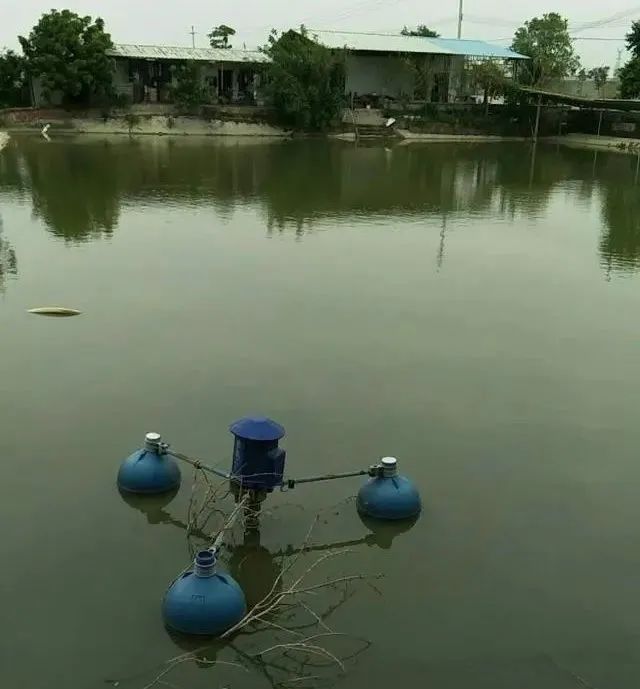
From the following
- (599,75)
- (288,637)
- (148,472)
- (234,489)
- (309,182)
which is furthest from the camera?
(599,75)

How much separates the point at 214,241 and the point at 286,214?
330 cm

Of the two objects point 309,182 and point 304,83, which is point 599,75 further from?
point 309,182

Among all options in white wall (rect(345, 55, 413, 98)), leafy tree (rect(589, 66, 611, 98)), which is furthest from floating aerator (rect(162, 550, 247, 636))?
leafy tree (rect(589, 66, 611, 98))

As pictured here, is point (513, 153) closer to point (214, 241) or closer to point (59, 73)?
point (59, 73)

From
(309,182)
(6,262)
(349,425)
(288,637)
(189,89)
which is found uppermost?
(189,89)

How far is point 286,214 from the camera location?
55.4ft

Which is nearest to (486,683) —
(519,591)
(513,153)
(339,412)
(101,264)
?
(519,591)

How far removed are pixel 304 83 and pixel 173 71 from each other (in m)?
6.40

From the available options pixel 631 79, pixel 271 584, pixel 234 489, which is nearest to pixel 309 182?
pixel 234 489

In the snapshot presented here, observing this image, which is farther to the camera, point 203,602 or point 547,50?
point 547,50

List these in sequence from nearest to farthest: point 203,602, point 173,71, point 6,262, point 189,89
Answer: point 203,602
point 6,262
point 189,89
point 173,71

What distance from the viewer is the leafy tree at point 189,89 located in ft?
117

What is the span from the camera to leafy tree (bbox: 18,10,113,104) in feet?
110

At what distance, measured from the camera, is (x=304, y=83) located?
35.9 m
